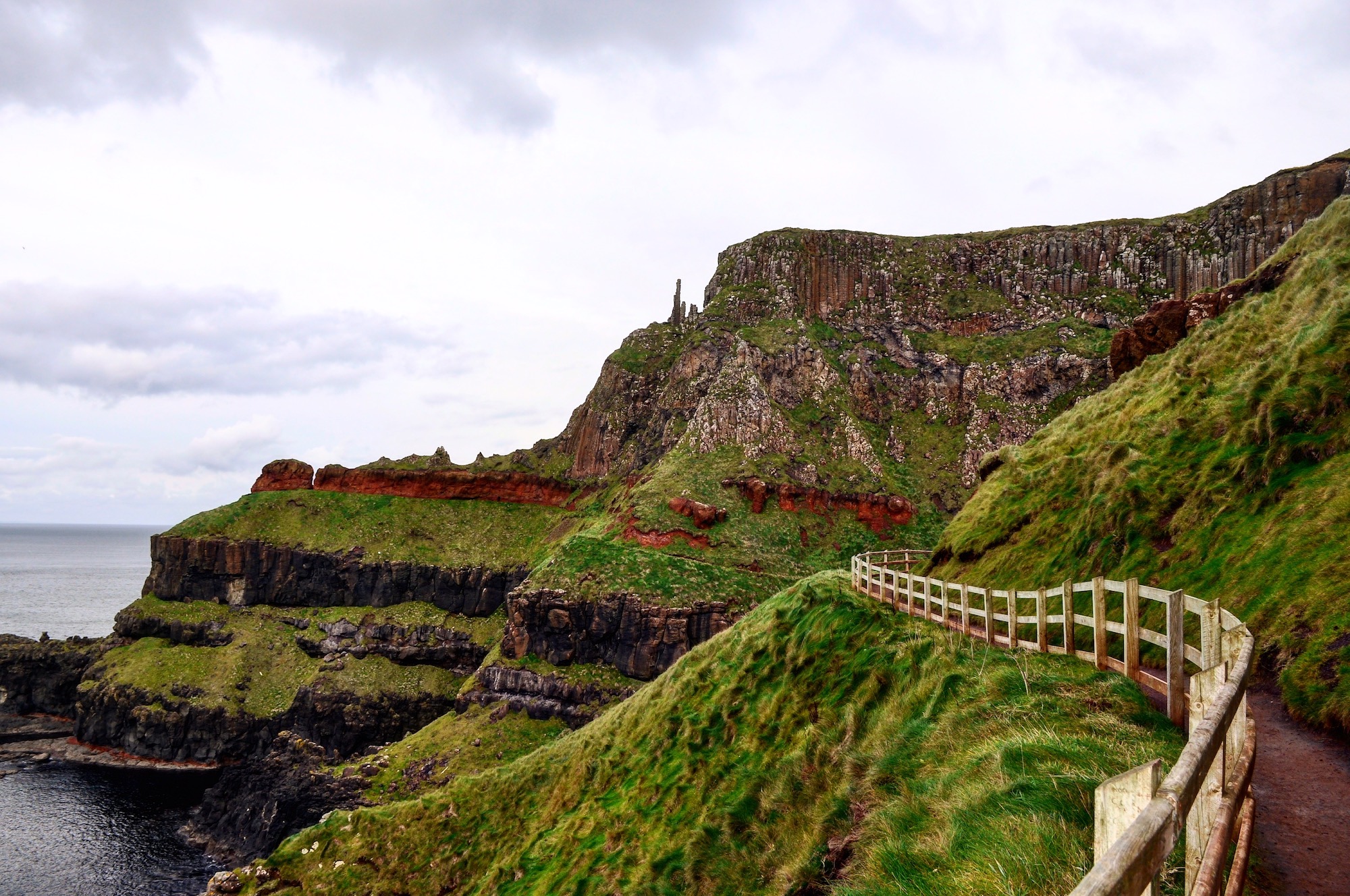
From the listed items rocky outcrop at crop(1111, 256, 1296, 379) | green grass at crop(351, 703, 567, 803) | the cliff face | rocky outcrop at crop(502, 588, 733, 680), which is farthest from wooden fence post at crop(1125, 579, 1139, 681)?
the cliff face

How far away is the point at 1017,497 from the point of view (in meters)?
26.9

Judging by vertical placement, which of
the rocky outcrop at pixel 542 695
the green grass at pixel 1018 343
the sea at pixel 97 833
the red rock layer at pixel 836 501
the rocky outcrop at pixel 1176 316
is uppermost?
the green grass at pixel 1018 343

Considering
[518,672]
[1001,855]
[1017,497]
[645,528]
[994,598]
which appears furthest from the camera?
[645,528]

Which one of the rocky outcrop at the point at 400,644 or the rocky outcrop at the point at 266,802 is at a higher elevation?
the rocky outcrop at the point at 400,644

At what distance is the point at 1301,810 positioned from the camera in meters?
6.89

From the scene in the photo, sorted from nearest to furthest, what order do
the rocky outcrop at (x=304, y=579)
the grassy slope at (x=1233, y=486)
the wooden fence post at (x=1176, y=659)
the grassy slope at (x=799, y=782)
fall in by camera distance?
the grassy slope at (x=799, y=782) < the wooden fence post at (x=1176, y=659) < the grassy slope at (x=1233, y=486) < the rocky outcrop at (x=304, y=579)

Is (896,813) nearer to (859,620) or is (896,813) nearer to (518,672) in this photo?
(859,620)

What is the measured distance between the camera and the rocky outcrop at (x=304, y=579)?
8600cm

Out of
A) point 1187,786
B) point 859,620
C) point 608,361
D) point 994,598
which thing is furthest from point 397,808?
point 608,361

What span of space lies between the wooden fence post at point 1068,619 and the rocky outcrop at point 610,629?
4778 cm

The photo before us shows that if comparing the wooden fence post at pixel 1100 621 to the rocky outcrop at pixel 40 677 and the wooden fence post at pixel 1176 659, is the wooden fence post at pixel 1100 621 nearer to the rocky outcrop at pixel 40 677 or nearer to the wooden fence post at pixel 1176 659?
the wooden fence post at pixel 1176 659

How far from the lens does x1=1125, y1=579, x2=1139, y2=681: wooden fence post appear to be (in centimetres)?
1071

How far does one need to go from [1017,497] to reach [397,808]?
101ft

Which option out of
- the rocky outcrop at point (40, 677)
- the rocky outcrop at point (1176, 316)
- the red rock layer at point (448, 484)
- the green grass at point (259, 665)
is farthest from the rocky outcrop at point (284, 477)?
the rocky outcrop at point (1176, 316)
